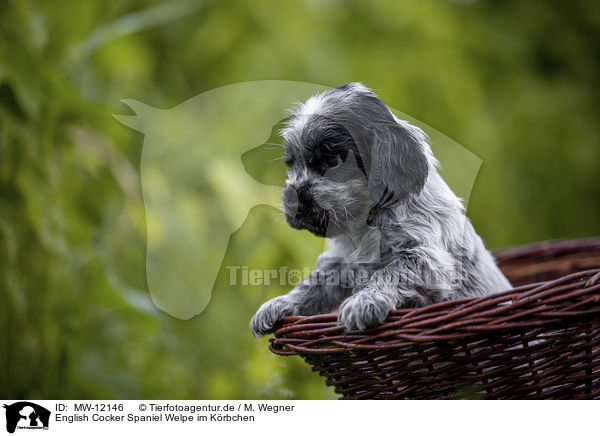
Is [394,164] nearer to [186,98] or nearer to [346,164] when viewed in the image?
[346,164]

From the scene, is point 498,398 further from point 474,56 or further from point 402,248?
point 474,56

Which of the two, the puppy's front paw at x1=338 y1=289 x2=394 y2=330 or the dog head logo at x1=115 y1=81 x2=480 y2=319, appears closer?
the puppy's front paw at x1=338 y1=289 x2=394 y2=330

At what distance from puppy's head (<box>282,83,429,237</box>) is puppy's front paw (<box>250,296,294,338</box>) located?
0.57 ft

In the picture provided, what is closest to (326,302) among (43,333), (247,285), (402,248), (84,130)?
(402,248)

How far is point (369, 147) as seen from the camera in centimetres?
101

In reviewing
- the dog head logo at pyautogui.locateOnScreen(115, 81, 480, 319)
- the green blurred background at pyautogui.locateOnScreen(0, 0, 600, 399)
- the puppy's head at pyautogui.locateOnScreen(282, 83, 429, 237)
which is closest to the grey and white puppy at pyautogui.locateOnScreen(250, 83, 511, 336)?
the puppy's head at pyautogui.locateOnScreen(282, 83, 429, 237)

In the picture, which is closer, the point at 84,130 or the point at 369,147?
the point at 369,147

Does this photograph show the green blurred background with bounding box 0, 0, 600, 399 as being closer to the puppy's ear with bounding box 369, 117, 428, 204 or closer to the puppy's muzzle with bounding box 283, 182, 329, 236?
the puppy's ear with bounding box 369, 117, 428, 204

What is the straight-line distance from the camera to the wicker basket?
2.88ft

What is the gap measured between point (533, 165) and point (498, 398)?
1377 millimetres

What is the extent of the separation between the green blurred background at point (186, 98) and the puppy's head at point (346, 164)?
40 centimetres
